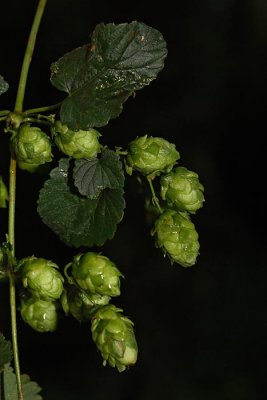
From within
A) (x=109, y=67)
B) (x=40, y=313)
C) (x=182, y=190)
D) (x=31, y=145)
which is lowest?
(x=40, y=313)

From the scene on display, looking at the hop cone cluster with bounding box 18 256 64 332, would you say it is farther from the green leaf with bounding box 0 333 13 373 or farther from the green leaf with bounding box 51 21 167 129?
the green leaf with bounding box 51 21 167 129

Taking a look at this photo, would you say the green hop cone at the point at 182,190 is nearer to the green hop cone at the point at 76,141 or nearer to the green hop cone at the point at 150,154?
the green hop cone at the point at 150,154

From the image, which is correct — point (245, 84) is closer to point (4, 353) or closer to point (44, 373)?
point (44, 373)

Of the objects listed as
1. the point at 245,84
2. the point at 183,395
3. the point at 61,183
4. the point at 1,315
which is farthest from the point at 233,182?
the point at 61,183

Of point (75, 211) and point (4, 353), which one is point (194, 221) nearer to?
point (75, 211)

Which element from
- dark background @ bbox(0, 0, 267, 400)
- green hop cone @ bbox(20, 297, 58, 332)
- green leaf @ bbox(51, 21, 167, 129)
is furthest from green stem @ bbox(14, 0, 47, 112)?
dark background @ bbox(0, 0, 267, 400)

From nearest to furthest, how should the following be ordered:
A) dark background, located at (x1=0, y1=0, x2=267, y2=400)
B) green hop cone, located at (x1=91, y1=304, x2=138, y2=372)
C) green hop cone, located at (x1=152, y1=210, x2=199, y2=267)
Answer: green hop cone, located at (x1=91, y1=304, x2=138, y2=372) < green hop cone, located at (x1=152, y1=210, x2=199, y2=267) < dark background, located at (x1=0, y1=0, x2=267, y2=400)

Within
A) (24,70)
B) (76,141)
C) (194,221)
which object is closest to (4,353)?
(76,141)
